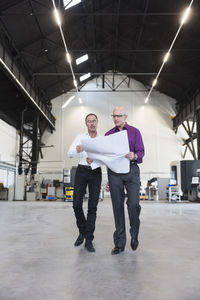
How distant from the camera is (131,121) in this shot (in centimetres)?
2181

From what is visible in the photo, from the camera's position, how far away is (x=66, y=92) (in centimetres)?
2244

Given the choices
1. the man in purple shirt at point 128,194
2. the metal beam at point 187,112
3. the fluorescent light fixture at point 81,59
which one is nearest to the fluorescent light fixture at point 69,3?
the fluorescent light fixture at point 81,59

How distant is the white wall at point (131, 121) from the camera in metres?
21.3

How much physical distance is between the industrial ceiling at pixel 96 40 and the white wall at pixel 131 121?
6.79 feet

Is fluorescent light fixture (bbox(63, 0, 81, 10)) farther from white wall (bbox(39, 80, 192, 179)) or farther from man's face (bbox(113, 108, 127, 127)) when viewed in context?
man's face (bbox(113, 108, 127, 127))

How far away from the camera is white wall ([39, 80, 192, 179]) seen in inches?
839

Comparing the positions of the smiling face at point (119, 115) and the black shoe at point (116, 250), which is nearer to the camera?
the black shoe at point (116, 250)

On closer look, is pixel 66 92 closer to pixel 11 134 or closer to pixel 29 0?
pixel 11 134

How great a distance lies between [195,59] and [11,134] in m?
13.0

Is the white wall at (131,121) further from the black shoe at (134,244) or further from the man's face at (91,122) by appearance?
the black shoe at (134,244)

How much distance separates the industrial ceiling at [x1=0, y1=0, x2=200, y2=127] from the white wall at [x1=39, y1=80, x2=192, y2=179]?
2.07 metres

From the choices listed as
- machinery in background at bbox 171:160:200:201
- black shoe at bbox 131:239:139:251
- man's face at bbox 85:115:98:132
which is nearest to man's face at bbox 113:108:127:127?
man's face at bbox 85:115:98:132

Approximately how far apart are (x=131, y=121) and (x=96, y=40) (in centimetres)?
723

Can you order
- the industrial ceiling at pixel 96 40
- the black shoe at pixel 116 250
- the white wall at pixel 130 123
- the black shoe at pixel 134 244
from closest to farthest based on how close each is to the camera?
the black shoe at pixel 116 250
the black shoe at pixel 134 244
the industrial ceiling at pixel 96 40
the white wall at pixel 130 123
